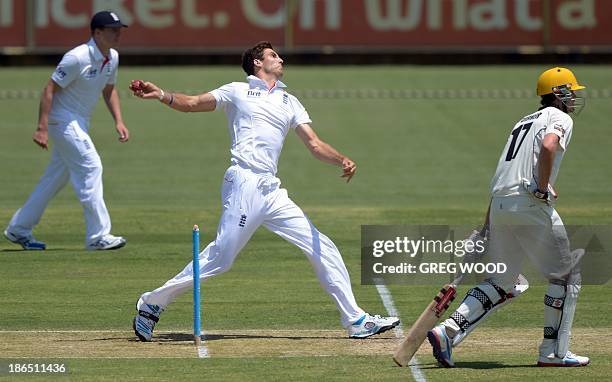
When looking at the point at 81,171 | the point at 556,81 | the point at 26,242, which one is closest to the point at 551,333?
the point at 556,81

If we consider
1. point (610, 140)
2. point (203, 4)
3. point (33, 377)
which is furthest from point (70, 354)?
point (203, 4)

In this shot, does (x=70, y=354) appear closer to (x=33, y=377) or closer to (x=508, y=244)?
(x=33, y=377)

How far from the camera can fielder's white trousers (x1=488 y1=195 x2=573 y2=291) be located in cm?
984

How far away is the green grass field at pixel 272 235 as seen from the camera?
1030 cm

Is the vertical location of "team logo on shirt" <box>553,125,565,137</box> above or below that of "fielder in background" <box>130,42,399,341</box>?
above

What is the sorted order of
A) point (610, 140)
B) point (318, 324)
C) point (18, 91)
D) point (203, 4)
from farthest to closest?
point (203, 4)
point (18, 91)
point (610, 140)
point (318, 324)

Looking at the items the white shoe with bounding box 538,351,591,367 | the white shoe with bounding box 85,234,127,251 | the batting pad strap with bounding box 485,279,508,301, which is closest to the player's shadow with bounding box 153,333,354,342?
the batting pad strap with bounding box 485,279,508,301

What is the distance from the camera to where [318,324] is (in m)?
11.6

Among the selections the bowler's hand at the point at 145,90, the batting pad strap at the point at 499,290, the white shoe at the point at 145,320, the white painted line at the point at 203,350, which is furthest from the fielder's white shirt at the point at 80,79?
the batting pad strap at the point at 499,290

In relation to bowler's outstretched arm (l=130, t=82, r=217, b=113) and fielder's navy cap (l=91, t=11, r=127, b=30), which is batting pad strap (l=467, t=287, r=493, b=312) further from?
fielder's navy cap (l=91, t=11, r=127, b=30)

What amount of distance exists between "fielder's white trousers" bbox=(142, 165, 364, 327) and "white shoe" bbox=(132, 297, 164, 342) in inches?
1.9

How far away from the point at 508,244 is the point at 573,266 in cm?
49

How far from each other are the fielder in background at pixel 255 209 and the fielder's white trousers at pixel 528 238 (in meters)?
1.30

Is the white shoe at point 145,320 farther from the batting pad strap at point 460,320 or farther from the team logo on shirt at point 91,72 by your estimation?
the team logo on shirt at point 91,72
